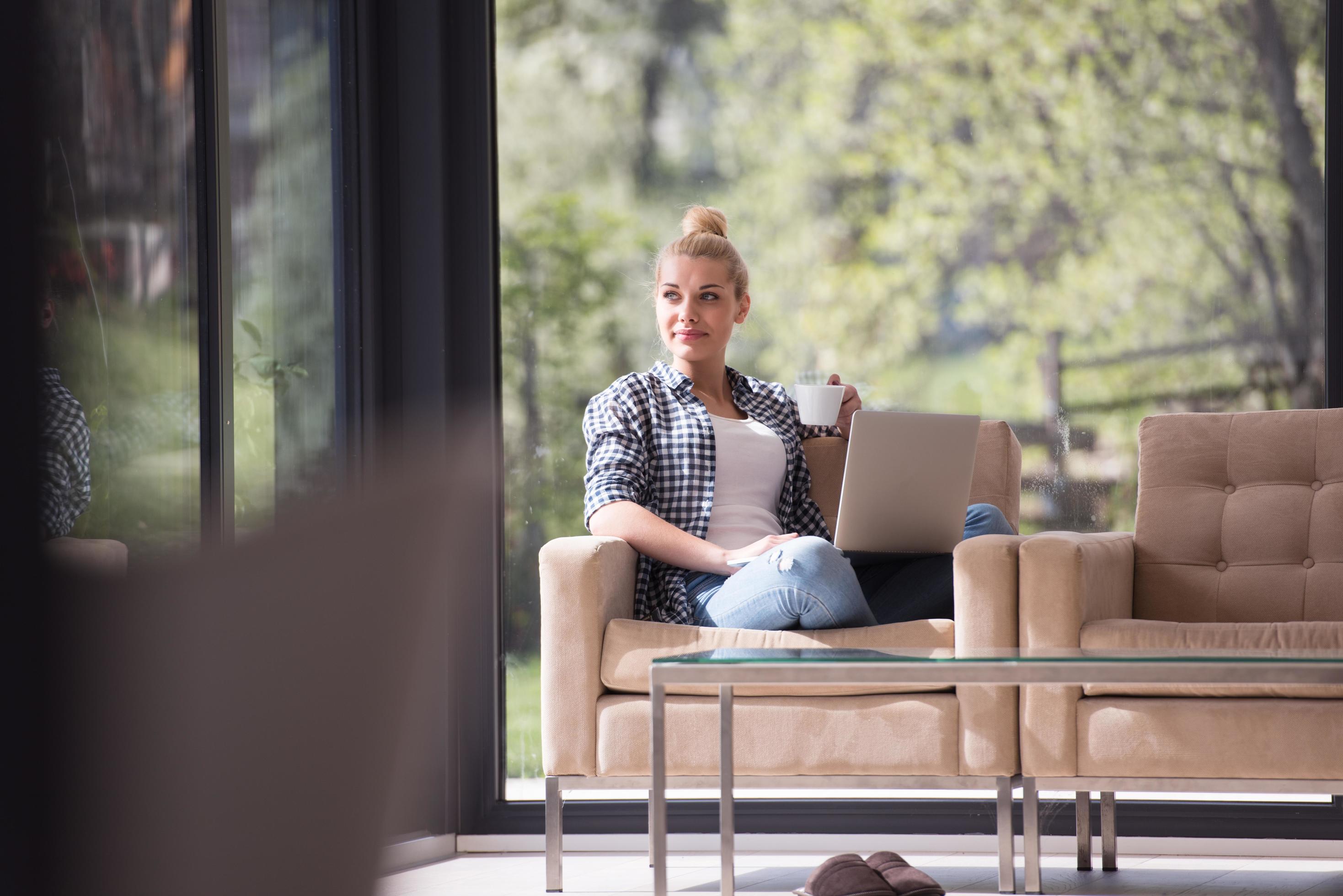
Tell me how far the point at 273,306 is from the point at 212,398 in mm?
358

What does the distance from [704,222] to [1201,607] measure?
1328 mm

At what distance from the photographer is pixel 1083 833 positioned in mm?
2703

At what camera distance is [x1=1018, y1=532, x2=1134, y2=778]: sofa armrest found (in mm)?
2361

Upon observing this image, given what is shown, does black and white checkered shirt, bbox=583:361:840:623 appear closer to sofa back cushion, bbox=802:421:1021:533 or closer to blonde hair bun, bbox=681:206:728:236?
sofa back cushion, bbox=802:421:1021:533

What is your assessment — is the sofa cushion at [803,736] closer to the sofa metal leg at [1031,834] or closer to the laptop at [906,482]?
the sofa metal leg at [1031,834]

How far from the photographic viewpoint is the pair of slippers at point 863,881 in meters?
2.29

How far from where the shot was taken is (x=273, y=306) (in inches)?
108

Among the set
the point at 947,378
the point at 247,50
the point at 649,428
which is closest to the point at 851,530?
the point at 649,428

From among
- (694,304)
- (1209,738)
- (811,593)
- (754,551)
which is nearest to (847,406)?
(694,304)

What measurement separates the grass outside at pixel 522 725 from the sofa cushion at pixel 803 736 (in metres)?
0.78

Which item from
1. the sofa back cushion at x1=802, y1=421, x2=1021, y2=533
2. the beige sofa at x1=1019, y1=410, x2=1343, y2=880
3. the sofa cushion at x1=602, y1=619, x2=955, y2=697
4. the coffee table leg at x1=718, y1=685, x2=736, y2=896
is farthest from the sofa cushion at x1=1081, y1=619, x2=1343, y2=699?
the coffee table leg at x1=718, y1=685, x2=736, y2=896

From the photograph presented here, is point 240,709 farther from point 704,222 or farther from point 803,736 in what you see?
Result: point 704,222

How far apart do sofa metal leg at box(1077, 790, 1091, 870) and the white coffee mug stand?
89cm

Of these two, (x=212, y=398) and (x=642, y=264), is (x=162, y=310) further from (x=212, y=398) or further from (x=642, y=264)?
(x=642, y=264)
